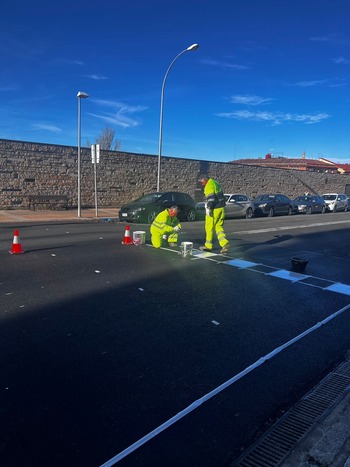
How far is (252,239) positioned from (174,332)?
28.3 ft

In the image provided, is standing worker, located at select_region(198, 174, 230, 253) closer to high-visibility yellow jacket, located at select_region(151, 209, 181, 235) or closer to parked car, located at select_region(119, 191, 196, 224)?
high-visibility yellow jacket, located at select_region(151, 209, 181, 235)

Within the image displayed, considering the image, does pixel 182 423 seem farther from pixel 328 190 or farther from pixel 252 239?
pixel 328 190

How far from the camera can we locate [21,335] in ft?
13.7

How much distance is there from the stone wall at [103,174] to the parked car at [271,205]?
6.62m

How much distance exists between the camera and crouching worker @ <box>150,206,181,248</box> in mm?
9773

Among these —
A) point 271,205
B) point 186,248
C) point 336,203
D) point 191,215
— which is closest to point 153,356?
point 186,248

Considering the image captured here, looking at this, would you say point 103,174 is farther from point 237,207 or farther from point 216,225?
point 216,225

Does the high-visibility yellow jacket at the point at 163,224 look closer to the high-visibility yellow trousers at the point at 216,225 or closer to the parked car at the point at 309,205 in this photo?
the high-visibility yellow trousers at the point at 216,225

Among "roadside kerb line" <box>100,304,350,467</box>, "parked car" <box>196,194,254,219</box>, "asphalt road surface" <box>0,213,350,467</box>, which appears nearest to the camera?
"roadside kerb line" <box>100,304,350,467</box>

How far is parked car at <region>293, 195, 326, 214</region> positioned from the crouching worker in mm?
19434

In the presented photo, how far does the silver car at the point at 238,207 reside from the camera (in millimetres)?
21375

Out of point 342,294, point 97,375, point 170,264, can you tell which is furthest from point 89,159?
point 97,375

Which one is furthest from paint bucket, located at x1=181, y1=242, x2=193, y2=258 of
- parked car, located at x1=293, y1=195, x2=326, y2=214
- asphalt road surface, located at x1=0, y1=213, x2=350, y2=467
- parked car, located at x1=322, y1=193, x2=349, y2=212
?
parked car, located at x1=322, y1=193, x2=349, y2=212

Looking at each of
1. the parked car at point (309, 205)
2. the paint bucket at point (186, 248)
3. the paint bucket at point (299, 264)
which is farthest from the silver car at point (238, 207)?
the paint bucket at point (299, 264)
